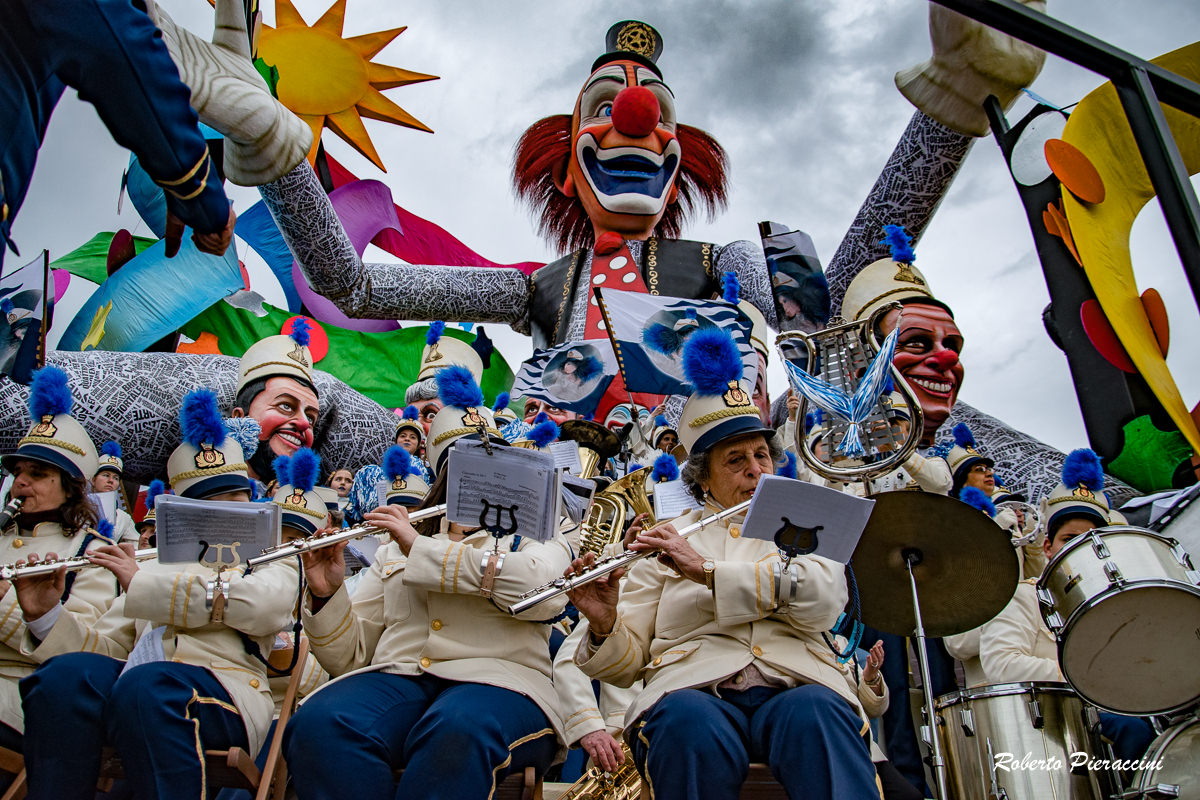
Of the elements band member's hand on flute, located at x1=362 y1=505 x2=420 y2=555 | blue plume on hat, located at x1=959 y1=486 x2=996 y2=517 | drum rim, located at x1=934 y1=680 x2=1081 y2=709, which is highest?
blue plume on hat, located at x1=959 y1=486 x2=996 y2=517

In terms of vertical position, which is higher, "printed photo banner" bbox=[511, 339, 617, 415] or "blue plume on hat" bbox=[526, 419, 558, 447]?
"printed photo banner" bbox=[511, 339, 617, 415]

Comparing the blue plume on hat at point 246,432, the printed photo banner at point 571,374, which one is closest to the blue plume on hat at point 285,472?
the blue plume on hat at point 246,432

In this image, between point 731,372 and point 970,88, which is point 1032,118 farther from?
point 731,372

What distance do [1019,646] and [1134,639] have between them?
86 cm

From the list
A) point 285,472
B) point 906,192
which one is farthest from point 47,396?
point 906,192

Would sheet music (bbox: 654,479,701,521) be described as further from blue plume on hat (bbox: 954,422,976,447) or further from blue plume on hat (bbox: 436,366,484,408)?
blue plume on hat (bbox: 954,422,976,447)

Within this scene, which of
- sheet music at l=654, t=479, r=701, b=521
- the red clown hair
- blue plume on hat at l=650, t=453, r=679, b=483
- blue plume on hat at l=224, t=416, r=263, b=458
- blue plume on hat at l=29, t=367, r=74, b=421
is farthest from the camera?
the red clown hair

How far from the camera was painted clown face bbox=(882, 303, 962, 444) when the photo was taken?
5609 mm

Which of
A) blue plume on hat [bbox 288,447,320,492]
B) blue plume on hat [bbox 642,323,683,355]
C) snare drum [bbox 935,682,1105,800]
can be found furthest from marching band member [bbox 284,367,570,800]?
blue plume on hat [bbox 642,323,683,355]

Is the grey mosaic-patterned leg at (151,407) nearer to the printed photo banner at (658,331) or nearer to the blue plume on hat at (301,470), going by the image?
the printed photo banner at (658,331)

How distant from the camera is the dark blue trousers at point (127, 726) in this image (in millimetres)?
2678

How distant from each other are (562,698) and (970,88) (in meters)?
4.16

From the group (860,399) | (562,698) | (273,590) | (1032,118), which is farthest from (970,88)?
(273,590)

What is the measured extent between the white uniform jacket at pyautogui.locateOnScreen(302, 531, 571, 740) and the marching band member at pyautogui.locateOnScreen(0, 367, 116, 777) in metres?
1.24
